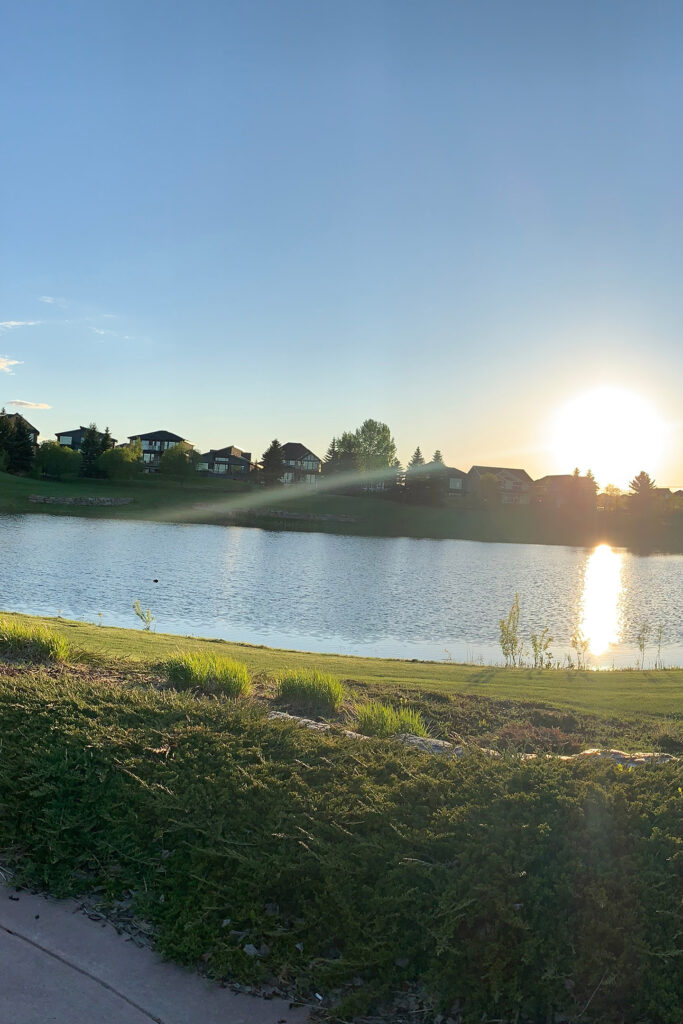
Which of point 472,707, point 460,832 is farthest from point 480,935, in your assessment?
point 472,707

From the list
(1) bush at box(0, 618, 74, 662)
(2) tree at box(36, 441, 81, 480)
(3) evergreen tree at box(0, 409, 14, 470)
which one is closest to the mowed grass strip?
(1) bush at box(0, 618, 74, 662)

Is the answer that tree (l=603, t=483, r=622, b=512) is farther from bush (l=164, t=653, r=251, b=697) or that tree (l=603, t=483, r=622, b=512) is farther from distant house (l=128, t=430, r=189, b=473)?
bush (l=164, t=653, r=251, b=697)

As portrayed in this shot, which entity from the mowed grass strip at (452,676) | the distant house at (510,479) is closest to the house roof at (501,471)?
the distant house at (510,479)

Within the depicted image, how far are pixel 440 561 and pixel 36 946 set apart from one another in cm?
4447

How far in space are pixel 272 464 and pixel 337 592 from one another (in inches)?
2995

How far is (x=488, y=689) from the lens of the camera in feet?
37.3

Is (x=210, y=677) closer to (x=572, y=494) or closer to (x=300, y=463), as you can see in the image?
(x=572, y=494)

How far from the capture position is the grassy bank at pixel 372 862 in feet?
11.5

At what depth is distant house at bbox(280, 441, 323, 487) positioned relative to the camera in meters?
129

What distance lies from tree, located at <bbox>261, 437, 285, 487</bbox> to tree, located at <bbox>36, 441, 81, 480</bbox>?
2398cm

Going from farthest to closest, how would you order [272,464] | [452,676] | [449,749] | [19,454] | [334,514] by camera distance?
1. [272,464]
2. [19,454]
3. [334,514]
4. [452,676]
5. [449,749]

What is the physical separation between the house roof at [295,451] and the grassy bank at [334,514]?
138 ft

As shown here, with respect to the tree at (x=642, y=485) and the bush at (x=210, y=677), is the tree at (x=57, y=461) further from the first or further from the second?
the bush at (x=210, y=677)

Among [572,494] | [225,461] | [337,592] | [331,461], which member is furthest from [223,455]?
[337,592]
